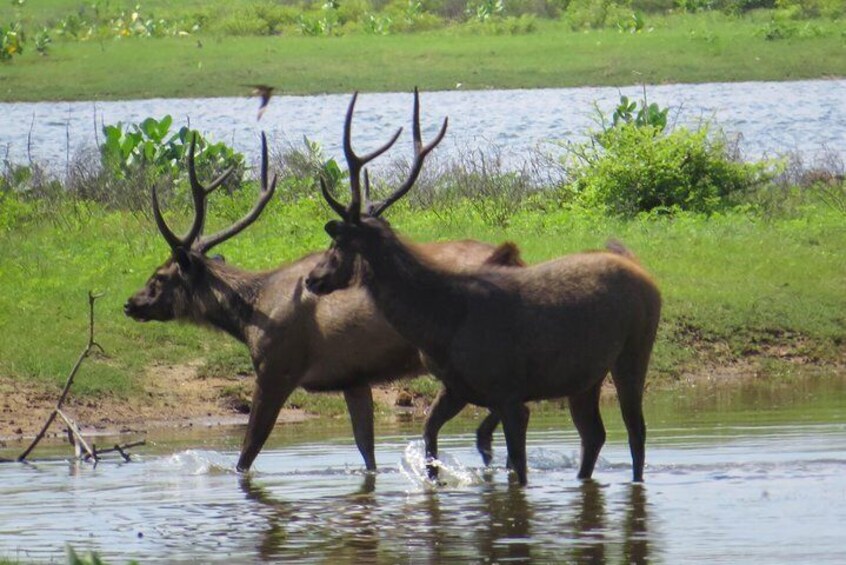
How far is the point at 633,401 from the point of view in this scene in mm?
10266

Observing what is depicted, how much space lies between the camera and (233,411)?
45.1ft

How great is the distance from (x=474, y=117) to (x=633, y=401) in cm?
2909

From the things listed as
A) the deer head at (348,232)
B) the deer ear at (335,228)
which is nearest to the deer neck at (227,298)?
the deer head at (348,232)

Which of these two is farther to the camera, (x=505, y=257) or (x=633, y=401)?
(x=505, y=257)

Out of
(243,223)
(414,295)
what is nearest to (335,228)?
(414,295)

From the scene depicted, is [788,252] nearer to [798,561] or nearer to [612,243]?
[612,243]

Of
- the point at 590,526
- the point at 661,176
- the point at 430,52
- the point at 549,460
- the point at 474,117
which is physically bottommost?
the point at 549,460

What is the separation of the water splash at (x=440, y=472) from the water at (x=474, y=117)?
696 inches

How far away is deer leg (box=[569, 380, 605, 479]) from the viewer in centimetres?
1058

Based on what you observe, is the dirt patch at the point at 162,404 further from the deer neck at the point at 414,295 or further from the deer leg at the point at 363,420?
the deer neck at the point at 414,295

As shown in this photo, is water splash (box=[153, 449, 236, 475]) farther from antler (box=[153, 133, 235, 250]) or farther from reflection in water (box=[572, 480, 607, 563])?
reflection in water (box=[572, 480, 607, 563])

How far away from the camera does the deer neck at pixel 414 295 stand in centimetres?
1005

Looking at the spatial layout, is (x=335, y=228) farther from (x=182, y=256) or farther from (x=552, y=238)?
(x=552, y=238)

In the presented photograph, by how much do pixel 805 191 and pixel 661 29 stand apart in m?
28.4
